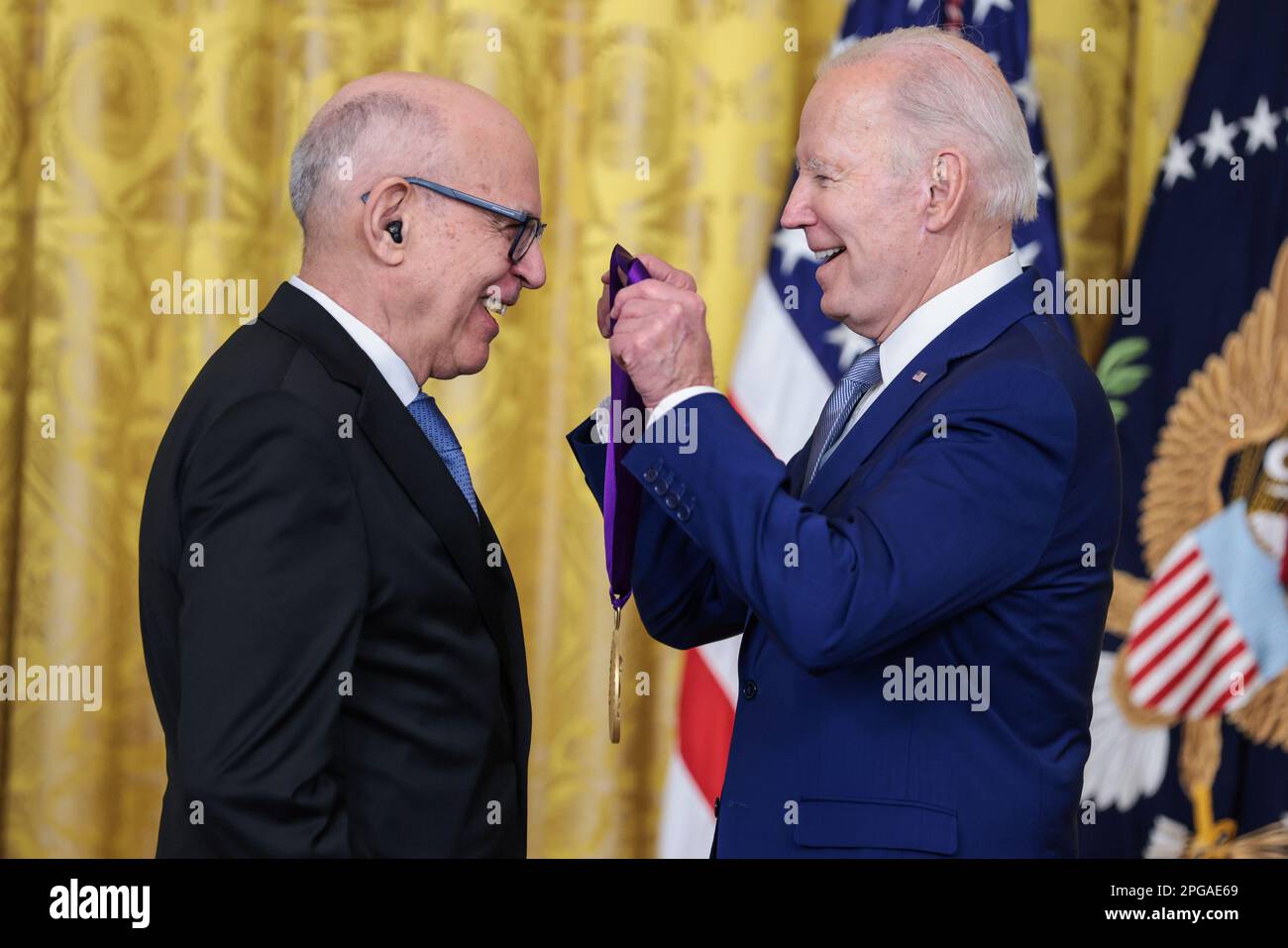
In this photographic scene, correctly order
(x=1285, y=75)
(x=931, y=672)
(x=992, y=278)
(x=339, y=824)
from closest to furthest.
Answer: (x=339, y=824)
(x=931, y=672)
(x=992, y=278)
(x=1285, y=75)

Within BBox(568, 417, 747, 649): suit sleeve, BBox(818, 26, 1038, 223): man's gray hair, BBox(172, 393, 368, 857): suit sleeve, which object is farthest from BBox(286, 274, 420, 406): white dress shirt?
BBox(818, 26, 1038, 223): man's gray hair

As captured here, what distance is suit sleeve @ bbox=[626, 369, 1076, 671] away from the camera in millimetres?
1656

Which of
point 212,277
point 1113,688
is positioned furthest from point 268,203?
point 1113,688

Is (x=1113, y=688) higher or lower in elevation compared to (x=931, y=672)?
lower

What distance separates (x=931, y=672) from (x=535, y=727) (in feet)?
6.64

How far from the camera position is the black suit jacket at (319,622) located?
156cm

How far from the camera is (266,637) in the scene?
61.5 inches

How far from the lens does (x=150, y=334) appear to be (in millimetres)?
3584

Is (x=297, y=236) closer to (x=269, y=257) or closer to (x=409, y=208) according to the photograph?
(x=269, y=257)

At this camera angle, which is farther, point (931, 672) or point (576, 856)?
point (576, 856)

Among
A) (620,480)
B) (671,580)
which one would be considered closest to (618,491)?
(620,480)

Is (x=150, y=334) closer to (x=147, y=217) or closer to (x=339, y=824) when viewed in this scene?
(x=147, y=217)

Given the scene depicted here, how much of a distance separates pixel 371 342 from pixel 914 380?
28.7 inches

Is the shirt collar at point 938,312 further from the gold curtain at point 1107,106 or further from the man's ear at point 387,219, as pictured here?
the gold curtain at point 1107,106
